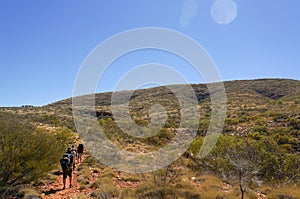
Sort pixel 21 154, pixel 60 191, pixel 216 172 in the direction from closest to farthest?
pixel 21 154 < pixel 60 191 < pixel 216 172

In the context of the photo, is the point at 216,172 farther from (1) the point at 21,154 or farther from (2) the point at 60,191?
(1) the point at 21,154

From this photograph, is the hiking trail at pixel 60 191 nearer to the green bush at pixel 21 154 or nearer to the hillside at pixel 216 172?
the hillside at pixel 216 172

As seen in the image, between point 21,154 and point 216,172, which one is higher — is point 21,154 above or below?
above

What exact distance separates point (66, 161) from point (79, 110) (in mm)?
41162

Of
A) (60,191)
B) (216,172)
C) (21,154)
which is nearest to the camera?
(21,154)

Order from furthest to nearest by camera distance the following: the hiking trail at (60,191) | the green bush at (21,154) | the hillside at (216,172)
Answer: the hiking trail at (60,191) < the hillside at (216,172) < the green bush at (21,154)

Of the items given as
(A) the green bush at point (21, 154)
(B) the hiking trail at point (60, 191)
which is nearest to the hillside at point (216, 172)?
(B) the hiking trail at point (60, 191)

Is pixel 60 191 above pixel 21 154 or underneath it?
underneath

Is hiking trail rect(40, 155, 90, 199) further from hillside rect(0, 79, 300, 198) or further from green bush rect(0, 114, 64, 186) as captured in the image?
green bush rect(0, 114, 64, 186)

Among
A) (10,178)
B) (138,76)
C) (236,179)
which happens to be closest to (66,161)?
(10,178)

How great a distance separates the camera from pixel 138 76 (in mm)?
15023

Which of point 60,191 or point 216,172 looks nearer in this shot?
point 60,191

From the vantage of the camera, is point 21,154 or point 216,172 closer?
point 21,154

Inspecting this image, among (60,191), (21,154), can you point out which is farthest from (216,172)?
(21,154)
